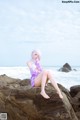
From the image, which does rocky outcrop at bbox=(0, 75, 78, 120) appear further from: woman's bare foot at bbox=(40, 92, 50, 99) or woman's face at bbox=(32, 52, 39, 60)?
woman's face at bbox=(32, 52, 39, 60)

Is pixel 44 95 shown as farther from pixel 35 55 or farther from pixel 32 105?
pixel 35 55

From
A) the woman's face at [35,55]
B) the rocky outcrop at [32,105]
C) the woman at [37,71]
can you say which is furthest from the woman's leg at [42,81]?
the woman's face at [35,55]

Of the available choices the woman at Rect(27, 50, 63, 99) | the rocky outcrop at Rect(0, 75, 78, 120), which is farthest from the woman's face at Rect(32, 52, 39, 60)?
the rocky outcrop at Rect(0, 75, 78, 120)

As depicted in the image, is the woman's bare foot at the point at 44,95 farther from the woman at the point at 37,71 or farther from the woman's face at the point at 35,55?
the woman's face at the point at 35,55

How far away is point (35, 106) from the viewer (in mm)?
5141

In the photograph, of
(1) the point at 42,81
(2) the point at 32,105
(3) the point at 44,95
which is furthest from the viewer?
(2) the point at 32,105

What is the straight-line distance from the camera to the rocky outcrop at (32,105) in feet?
16.5

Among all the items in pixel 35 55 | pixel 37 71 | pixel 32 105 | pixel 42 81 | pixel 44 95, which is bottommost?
pixel 32 105

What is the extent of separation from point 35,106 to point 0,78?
232 cm

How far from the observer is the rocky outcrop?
5043mm

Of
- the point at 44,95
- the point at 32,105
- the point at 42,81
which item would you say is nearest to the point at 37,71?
the point at 42,81

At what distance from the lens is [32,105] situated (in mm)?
5160

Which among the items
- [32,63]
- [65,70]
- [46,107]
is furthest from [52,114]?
[65,70]

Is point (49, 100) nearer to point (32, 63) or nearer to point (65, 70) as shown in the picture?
point (32, 63)
